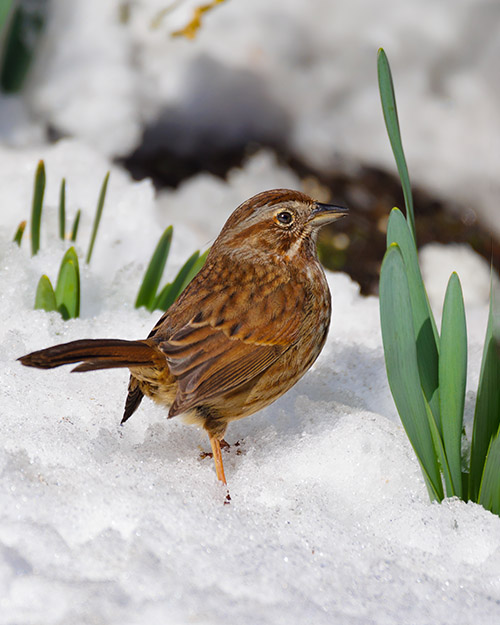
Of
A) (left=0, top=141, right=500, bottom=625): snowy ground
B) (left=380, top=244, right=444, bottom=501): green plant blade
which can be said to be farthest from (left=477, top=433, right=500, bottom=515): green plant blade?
(left=380, top=244, right=444, bottom=501): green plant blade

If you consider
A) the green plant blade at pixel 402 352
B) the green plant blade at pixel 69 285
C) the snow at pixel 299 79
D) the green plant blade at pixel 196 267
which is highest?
the snow at pixel 299 79

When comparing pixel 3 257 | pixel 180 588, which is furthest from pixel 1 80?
pixel 180 588

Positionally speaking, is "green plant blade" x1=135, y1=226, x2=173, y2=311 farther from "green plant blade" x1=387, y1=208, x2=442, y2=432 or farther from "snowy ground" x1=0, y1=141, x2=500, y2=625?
"green plant blade" x1=387, y1=208, x2=442, y2=432

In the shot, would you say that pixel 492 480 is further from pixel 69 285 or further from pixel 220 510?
pixel 69 285

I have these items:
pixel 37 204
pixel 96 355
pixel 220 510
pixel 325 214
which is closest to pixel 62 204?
pixel 37 204

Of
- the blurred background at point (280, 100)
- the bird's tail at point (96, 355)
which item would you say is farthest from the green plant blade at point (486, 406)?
the blurred background at point (280, 100)

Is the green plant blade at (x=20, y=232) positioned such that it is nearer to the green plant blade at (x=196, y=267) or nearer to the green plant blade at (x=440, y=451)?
the green plant blade at (x=196, y=267)
